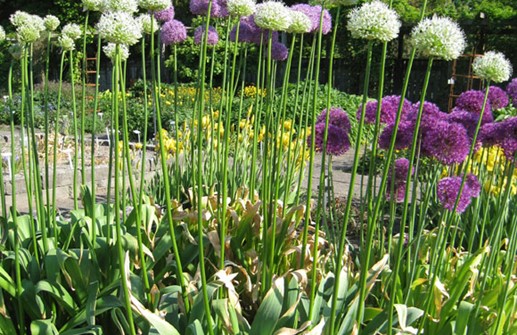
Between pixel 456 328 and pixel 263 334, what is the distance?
570 millimetres

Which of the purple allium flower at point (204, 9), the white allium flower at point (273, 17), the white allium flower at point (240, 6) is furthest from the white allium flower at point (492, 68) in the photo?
the purple allium flower at point (204, 9)

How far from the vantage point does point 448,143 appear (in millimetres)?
1556

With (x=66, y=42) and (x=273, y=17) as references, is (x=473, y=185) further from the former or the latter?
(x=66, y=42)

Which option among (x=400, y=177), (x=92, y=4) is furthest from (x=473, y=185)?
(x=92, y=4)

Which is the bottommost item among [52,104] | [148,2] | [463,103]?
[52,104]

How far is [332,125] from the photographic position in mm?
1842

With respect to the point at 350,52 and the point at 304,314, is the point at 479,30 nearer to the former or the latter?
the point at 350,52

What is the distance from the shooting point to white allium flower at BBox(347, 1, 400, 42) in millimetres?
1242

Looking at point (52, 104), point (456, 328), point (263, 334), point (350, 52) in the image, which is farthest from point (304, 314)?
point (350, 52)

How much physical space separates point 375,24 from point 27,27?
1.20 meters

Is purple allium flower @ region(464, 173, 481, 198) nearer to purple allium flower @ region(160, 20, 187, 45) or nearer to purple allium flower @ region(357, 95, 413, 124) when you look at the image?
purple allium flower @ region(357, 95, 413, 124)

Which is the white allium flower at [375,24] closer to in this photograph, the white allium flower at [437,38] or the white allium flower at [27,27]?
the white allium flower at [437,38]

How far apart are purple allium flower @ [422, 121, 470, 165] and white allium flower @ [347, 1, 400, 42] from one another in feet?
1.33

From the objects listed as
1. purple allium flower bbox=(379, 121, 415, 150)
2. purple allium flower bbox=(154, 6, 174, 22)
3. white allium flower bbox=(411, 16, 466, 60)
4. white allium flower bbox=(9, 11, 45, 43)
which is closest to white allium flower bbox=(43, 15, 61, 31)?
white allium flower bbox=(9, 11, 45, 43)
